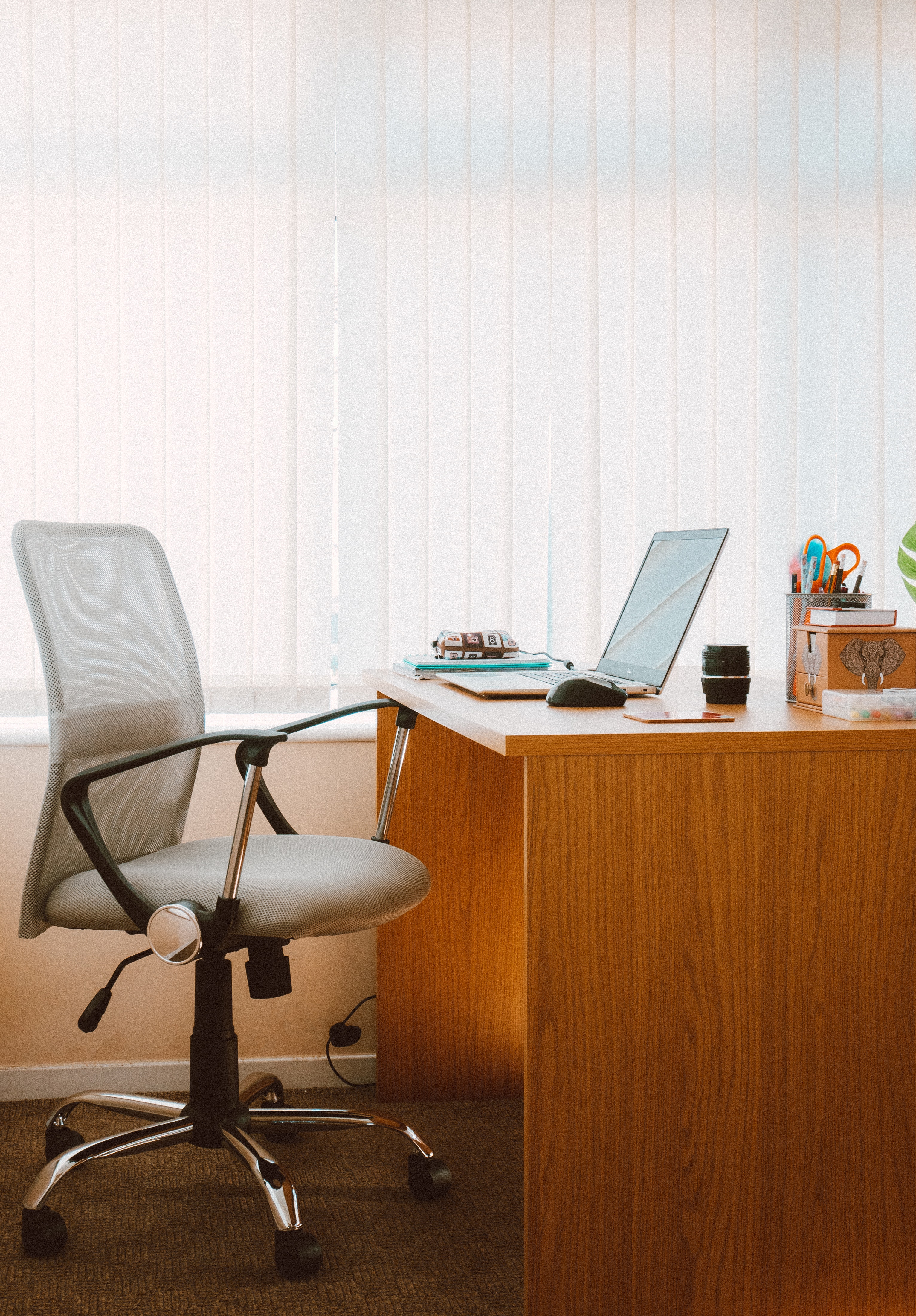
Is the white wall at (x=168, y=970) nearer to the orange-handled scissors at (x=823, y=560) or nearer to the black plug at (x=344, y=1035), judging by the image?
the black plug at (x=344, y=1035)

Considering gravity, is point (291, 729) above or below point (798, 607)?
below

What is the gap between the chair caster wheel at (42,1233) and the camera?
65.2 inches

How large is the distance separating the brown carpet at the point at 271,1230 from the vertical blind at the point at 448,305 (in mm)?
885

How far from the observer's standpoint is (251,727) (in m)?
2.35

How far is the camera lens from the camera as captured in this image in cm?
156

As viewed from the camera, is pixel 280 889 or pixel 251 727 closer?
pixel 280 889

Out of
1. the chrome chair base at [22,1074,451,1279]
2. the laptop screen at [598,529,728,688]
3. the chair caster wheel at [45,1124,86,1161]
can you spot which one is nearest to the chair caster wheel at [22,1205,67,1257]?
the chrome chair base at [22,1074,451,1279]

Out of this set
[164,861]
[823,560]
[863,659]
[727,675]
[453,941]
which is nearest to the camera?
[863,659]

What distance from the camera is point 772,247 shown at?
2420mm

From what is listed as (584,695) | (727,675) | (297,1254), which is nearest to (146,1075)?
(297,1254)

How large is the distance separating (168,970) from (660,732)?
→ 57.5 inches

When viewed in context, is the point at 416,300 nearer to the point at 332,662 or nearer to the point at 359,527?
the point at 359,527

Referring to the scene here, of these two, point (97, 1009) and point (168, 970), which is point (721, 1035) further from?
point (168, 970)

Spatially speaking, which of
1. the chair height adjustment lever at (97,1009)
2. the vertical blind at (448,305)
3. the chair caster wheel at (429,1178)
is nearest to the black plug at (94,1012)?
the chair height adjustment lever at (97,1009)
